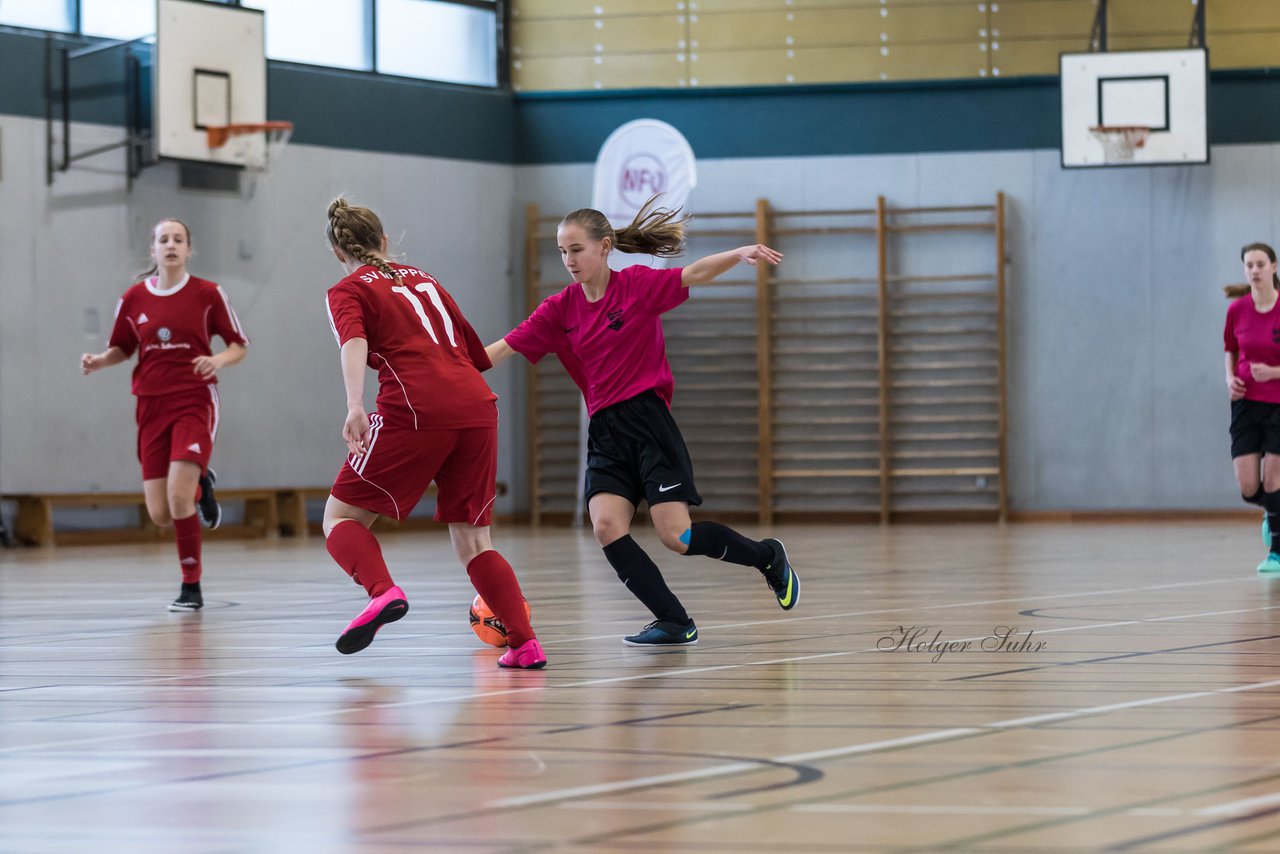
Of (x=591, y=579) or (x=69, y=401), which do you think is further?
(x=69, y=401)

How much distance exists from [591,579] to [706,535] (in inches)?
116

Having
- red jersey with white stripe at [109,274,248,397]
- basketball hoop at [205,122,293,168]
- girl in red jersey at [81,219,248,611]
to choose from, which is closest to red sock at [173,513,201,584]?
girl in red jersey at [81,219,248,611]

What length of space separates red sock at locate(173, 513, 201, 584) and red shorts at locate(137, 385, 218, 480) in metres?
0.22

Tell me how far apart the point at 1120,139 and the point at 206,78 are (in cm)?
707

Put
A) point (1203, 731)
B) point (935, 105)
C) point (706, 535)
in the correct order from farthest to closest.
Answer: point (935, 105), point (706, 535), point (1203, 731)

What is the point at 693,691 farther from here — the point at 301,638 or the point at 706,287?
the point at 706,287

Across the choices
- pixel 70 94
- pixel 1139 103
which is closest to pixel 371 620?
pixel 70 94

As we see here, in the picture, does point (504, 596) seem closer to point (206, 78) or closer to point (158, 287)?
point (158, 287)

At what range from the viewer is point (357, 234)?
445 centimetres

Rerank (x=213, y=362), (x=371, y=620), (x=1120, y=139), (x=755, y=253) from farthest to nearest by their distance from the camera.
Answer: (x=1120, y=139) → (x=213, y=362) → (x=755, y=253) → (x=371, y=620)

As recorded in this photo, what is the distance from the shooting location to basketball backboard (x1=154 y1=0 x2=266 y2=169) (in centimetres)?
1197

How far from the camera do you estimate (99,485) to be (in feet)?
40.6

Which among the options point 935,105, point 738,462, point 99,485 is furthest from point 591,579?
point 935,105

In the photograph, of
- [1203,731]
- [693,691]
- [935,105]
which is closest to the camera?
[1203,731]
